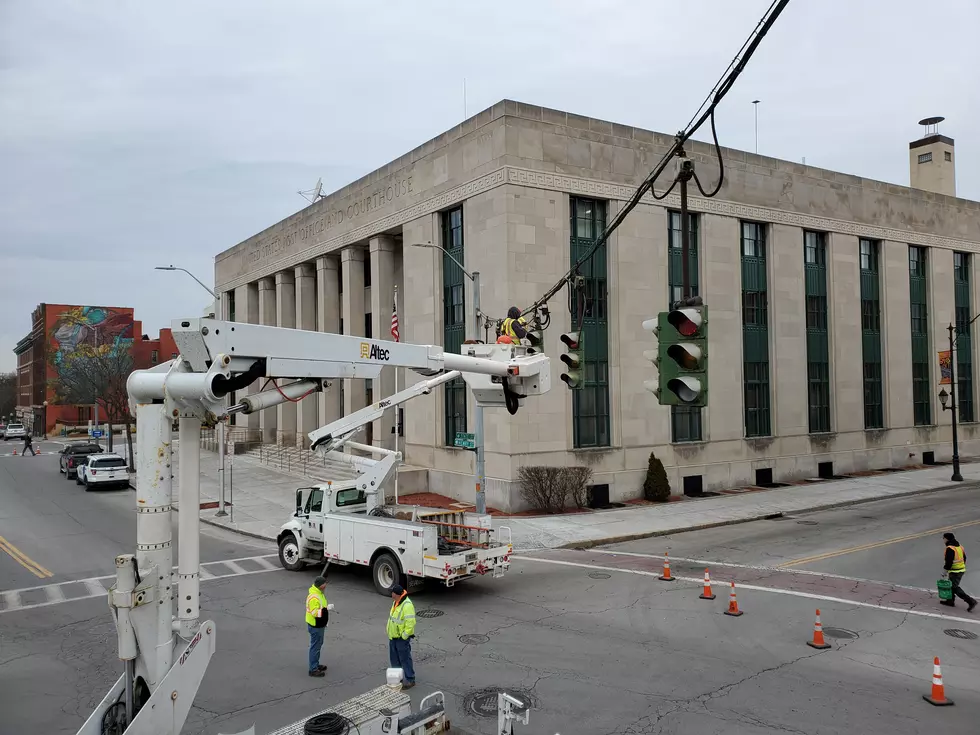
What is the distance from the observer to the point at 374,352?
9141 mm

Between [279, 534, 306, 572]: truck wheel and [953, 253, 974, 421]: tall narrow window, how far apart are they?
141ft

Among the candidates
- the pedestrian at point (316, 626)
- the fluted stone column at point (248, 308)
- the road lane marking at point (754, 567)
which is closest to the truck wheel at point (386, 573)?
the pedestrian at point (316, 626)

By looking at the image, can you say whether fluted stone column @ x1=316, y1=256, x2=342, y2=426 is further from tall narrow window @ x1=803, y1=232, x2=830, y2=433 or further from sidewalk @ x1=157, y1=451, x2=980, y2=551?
tall narrow window @ x1=803, y1=232, x2=830, y2=433

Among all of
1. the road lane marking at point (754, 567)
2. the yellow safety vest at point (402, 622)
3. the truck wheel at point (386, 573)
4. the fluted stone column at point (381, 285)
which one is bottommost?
the road lane marking at point (754, 567)

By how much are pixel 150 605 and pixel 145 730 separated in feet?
3.47

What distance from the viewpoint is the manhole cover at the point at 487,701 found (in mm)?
8844

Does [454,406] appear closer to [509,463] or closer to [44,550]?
[509,463]

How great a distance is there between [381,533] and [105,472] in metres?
23.2

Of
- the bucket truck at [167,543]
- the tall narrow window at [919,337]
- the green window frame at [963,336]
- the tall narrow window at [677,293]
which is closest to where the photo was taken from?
the bucket truck at [167,543]

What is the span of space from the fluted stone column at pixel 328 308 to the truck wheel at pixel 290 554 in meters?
22.2

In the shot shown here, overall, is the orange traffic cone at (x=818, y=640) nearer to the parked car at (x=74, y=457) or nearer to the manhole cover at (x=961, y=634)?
the manhole cover at (x=961, y=634)

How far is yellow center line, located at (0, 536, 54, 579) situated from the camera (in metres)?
17.0

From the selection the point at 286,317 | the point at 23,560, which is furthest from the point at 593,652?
the point at 286,317

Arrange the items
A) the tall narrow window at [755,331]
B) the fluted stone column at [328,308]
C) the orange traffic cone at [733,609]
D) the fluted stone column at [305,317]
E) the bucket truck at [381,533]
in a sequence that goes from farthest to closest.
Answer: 1. the fluted stone column at [305,317]
2. the fluted stone column at [328,308]
3. the tall narrow window at [755,331]
4. the bucket truck at [381,533]
5. the orange traffic cone at [733,609]
